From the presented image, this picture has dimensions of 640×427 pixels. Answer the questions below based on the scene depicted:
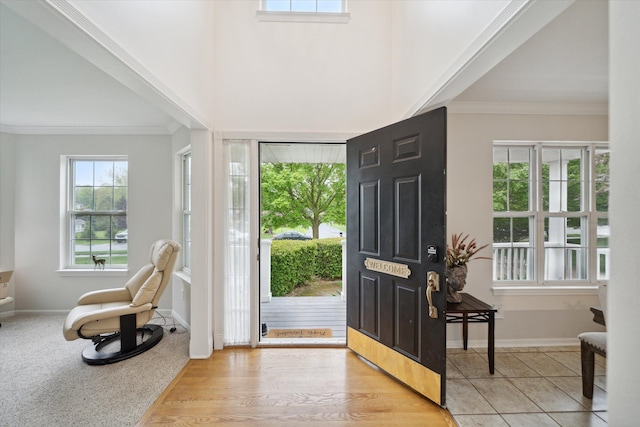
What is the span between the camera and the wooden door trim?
198cm

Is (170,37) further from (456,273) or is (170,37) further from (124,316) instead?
(456,273)

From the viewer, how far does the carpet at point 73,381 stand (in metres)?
1.90

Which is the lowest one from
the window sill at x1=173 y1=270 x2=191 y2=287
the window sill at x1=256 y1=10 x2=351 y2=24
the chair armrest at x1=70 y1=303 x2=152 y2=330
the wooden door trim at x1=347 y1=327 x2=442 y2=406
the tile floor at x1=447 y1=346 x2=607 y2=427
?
Result: the tile floor at x1=447 y1=346 x2=607 y2=427

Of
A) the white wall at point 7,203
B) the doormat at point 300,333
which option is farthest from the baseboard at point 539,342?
the white wall at point 7,203

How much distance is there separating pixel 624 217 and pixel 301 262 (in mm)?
5432

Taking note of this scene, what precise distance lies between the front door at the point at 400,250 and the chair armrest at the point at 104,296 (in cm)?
261

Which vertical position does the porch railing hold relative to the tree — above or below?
below

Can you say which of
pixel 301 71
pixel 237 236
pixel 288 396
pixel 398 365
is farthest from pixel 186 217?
pixel 398 365

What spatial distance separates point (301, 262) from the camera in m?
5.95

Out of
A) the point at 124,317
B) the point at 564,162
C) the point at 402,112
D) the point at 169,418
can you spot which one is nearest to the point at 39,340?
the point at 124,317

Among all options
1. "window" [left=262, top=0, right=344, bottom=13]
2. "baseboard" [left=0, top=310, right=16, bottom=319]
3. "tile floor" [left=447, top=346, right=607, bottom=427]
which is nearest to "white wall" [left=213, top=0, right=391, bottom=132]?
"window" [left=262, top=0, right=344, bottom=13]

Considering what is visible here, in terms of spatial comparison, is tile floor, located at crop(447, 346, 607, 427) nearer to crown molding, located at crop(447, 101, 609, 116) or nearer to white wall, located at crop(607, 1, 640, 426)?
white wall, located at crop(607, 1, 640, 426)

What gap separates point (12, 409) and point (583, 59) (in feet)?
16.6

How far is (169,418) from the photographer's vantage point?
73.1 inches
